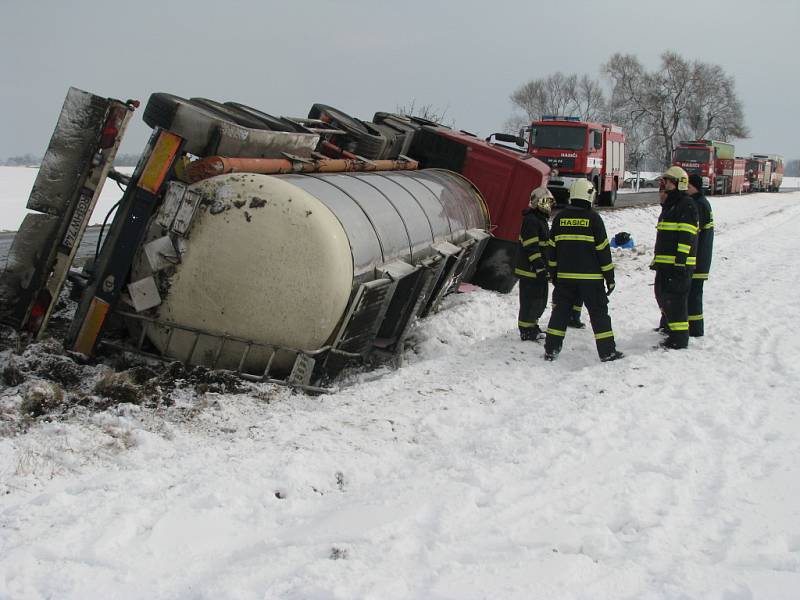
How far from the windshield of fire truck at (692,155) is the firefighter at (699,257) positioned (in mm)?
34600

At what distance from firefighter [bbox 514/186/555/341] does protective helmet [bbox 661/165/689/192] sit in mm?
1326

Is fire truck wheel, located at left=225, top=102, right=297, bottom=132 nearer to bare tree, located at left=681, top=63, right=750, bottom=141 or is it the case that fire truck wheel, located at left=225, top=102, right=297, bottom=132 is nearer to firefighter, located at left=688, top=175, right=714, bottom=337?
firefighter, located at left=688, top=175, right=714, bottom=337

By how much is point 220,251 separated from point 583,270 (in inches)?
137

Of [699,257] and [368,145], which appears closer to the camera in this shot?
[699,257]

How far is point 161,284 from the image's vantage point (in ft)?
19.5

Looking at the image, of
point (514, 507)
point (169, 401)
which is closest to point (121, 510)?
point (169, 401)

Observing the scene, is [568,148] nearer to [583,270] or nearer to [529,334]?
[529,334]

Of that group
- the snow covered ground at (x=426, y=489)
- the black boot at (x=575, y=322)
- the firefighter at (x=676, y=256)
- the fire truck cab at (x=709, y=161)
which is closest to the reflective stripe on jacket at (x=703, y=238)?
the firefighter at (x=676, y=256)

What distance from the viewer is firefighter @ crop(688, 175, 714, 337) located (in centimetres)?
800

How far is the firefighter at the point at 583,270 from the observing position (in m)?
7.22

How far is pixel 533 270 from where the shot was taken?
8.16 m

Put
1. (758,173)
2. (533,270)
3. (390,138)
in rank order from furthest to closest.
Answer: (758,173), (390,138), (533,270)

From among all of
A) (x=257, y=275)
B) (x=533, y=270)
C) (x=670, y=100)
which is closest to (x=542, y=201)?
(x=533, y=270)

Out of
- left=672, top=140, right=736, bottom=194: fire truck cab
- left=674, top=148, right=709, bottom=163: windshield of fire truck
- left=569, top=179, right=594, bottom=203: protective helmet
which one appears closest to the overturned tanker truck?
left=569, top=179, right=594, bottom=203: protective helmet
